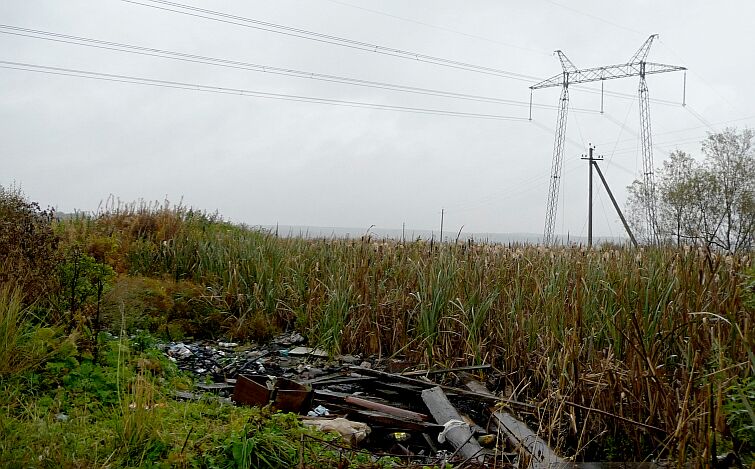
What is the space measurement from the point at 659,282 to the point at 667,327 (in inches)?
23.3

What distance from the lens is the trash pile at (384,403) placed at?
3.68 meters

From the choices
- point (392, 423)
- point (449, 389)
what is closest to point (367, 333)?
point (449, 389)

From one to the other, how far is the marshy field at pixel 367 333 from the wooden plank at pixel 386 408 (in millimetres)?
670

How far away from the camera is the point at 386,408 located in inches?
172

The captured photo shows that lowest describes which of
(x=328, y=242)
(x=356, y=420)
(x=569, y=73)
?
(x=356, y=420)

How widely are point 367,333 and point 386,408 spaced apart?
171 centimetres

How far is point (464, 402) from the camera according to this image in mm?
4746

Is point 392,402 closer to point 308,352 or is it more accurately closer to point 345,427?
point 345,427

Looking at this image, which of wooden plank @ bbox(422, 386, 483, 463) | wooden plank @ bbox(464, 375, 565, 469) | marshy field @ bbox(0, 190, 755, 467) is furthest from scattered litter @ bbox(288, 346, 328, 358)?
wooden plank @ bbox(464, 375, 565, 469)

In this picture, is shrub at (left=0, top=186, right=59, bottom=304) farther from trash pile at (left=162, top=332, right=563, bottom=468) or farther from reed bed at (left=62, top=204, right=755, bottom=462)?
reed bed at (left=62, top=204, right=755, bottom=462)

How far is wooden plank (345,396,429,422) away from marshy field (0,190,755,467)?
67cm

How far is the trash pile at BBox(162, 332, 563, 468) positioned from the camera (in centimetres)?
368

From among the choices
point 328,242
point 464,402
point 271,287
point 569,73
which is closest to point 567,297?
point 464,402

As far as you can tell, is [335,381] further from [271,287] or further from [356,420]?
[271,287]
